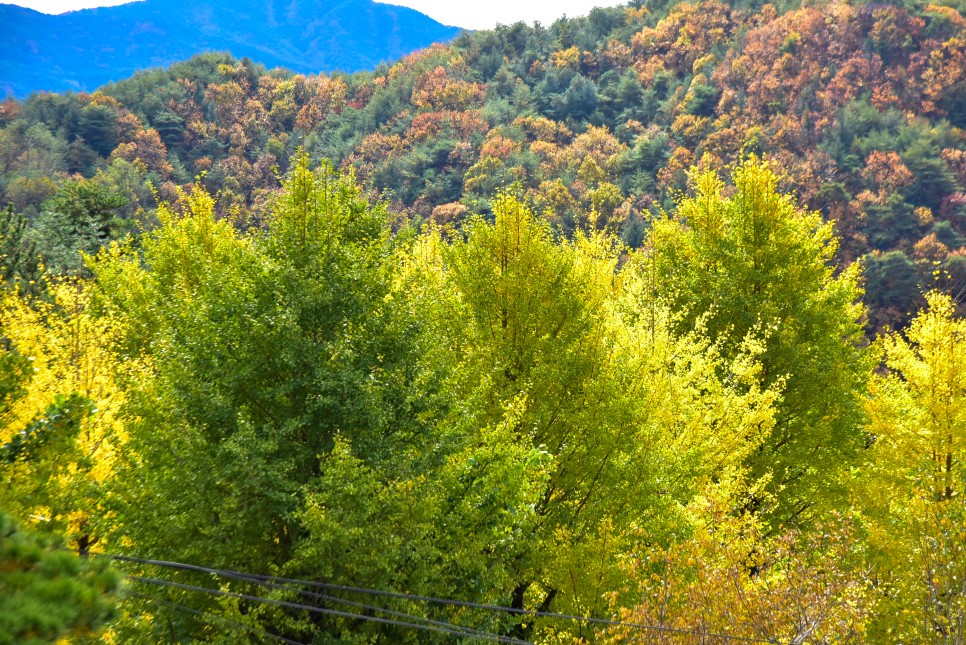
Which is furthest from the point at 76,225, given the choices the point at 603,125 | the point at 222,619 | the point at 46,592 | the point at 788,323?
the point at 603,125

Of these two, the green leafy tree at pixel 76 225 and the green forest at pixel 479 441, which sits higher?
the green leafy tree at pixel 76 225

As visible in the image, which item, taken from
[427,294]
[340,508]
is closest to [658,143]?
[427,294]

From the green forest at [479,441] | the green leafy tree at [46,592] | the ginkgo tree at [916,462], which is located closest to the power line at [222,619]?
the green forest at [479,441]

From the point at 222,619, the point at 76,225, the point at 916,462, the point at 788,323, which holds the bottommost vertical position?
the point at 916,462

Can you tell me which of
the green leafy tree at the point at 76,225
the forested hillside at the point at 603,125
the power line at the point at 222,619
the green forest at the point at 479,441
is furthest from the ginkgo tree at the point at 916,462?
the forested hillside at the point at 603,125

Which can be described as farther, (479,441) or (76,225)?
(76,225)

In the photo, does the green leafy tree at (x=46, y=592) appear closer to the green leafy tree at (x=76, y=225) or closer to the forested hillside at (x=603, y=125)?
the green leafy tree at (x=76, y=225)

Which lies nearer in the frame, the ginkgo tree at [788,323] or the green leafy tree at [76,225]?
the ginkgo tree at [788,323]

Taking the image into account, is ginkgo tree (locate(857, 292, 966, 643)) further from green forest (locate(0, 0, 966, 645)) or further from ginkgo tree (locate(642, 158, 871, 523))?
ginkgo tree (locate(642, 158, 871, 523))

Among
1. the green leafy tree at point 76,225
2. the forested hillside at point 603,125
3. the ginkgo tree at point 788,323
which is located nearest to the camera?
the ginkgo tree at point 788,323

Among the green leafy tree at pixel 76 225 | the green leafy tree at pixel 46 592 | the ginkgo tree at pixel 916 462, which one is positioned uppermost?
the green leafy tree at pixel 76 225

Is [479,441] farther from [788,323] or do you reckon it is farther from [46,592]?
[46,592]

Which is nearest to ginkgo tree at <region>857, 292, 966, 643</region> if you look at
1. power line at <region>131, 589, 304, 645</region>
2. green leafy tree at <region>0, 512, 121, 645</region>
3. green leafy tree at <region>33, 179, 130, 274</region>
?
power line at <region>131, 589, 304, 645</region>

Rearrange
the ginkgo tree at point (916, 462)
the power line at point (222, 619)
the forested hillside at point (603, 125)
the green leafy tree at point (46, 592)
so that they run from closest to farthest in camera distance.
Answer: the green leafy tree at point (46, 592) → the power line at point (222, 619) → the ginkgo tree at point (916, 462) → the forested hillside at point (603, 125)
